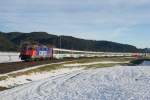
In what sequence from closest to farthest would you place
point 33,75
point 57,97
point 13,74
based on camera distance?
point 57,97 → point 13,74 → point 33,75

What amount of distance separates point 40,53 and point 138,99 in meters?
45.0

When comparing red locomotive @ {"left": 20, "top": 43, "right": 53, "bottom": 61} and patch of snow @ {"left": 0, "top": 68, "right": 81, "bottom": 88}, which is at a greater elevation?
red locomotive @ {"left": 20, "top": 43, "right": 53, "bottom": 61}

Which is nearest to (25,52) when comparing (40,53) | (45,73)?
(40,53)

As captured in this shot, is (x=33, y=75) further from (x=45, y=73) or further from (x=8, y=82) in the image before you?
(x=8, y=82)

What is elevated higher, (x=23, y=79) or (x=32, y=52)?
(x=32, y=52)

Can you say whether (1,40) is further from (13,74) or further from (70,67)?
(13,74)

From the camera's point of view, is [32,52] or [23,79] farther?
[32,52]

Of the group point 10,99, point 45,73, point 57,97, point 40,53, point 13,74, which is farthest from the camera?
point 40,53

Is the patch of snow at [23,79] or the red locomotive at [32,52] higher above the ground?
the red locomotive at [32,52]

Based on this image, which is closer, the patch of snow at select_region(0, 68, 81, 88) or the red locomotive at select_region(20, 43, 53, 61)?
the patch of snow at select_region(0, 68, 81, 88)

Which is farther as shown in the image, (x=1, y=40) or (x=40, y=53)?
(x=1, y=40)

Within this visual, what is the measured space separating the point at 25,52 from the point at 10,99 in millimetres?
38725

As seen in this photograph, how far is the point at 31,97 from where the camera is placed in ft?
94.7

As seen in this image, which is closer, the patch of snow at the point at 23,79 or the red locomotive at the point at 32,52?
the patch of snow at the point at 23,79
